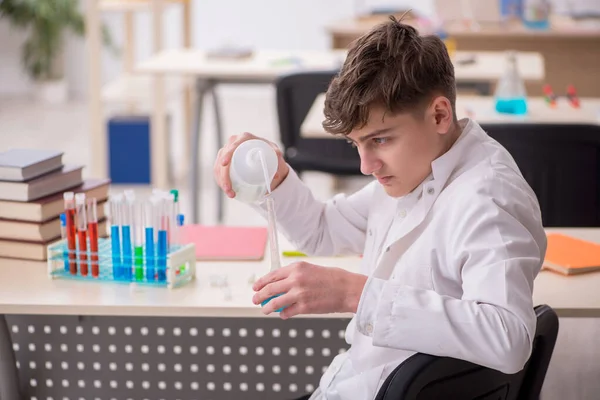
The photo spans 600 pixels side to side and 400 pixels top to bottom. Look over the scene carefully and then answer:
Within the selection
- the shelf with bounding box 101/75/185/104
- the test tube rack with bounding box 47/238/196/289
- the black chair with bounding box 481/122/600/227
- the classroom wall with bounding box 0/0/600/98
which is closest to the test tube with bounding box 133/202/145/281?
the test tube rack with bounding box 47/238/196/289

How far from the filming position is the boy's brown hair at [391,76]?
1.20 metres

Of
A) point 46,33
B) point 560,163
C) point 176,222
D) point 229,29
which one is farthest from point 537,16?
point 176,222

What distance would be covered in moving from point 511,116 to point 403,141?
6.88 ft

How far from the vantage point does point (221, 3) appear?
8.15 meters

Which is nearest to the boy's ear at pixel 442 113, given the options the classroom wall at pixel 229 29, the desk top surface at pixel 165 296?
the desk top surface at pixel 165 296

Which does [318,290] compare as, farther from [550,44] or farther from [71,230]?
[550,44]

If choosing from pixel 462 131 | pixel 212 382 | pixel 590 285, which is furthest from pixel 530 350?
pixel 212 382

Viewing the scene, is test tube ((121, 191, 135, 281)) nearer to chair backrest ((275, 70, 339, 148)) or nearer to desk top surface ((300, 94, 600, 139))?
desk top surface ((300, 94, 600, 139))

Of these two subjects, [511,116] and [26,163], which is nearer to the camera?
[26,163]

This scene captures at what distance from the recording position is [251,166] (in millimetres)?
1441

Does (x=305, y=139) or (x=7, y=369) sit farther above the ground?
(x=305, y=139)

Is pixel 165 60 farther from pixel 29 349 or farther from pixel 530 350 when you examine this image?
pixel 530 350

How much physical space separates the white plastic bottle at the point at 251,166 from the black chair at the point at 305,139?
203 cm

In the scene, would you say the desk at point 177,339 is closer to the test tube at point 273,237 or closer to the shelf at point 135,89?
the test tube at point 273,237
